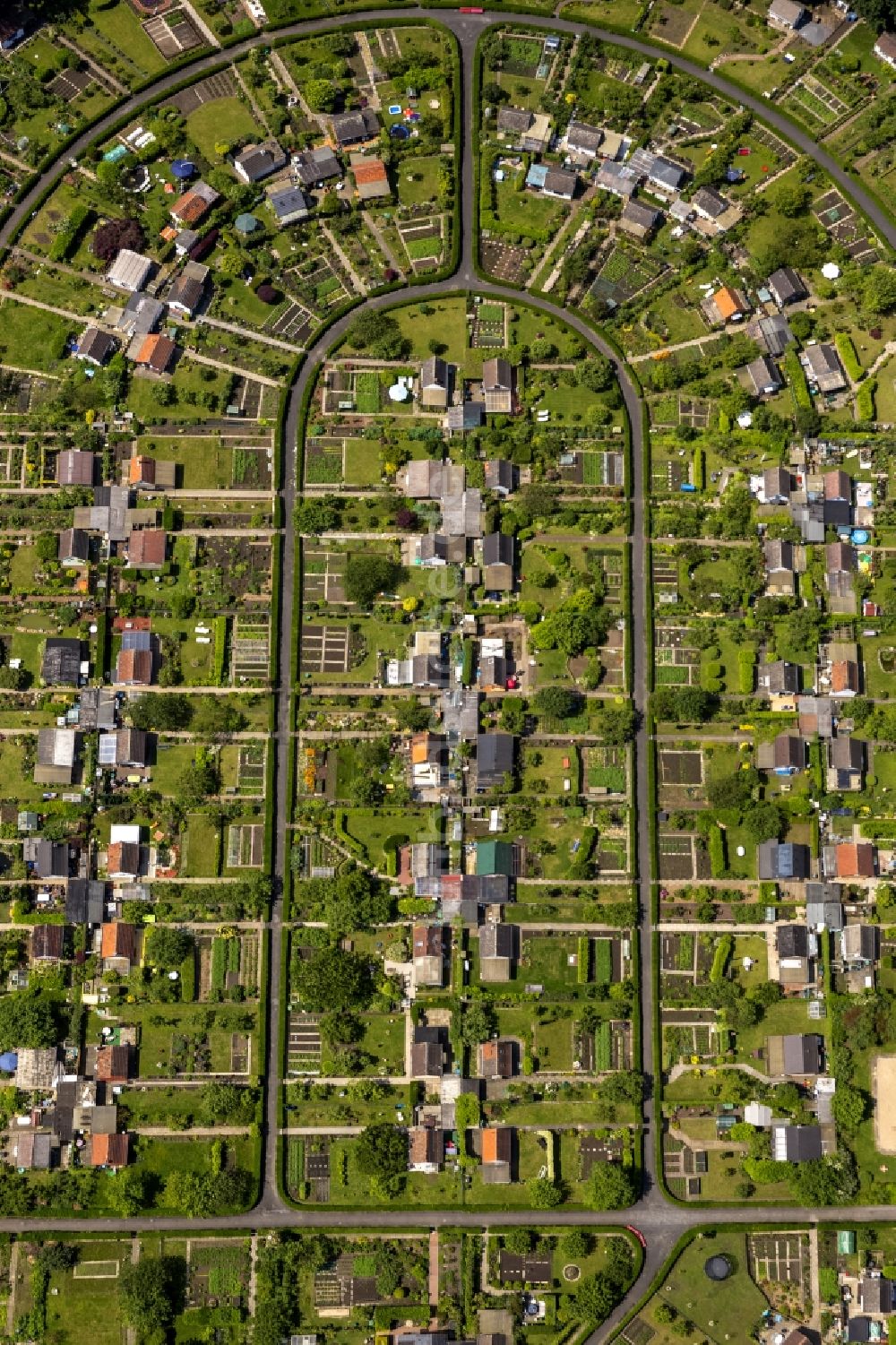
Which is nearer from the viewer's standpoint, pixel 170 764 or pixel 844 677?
pixel 844 677

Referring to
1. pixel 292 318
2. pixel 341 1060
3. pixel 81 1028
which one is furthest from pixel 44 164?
pixel 341 1060

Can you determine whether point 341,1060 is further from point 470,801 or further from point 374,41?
point 374,41

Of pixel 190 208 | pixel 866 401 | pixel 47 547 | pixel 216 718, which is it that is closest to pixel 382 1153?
pixel 216 718

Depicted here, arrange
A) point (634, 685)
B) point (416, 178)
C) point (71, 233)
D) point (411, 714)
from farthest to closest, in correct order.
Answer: point (416, 178) < point (71, 233) < point (634, 685) < point (411, 714)

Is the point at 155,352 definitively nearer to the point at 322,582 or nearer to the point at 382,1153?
the point at 322,582

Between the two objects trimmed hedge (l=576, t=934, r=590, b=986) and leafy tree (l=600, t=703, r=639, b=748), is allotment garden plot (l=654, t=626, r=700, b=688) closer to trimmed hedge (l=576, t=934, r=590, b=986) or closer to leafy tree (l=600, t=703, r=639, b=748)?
leafy tree (l=600, t=703, r=639, b=748)

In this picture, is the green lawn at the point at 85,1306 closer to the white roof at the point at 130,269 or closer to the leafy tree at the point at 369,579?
the leafy tree at the point at 369,579

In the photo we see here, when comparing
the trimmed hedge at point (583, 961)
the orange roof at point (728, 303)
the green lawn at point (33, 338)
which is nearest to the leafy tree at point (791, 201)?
the orange roof at point (728, 303)
